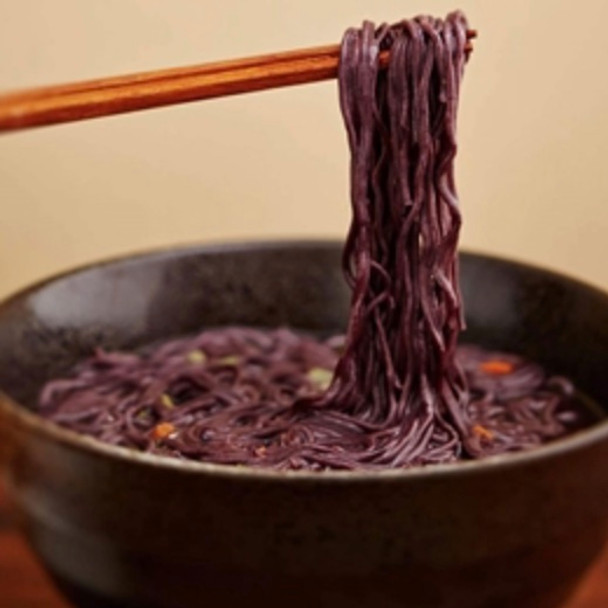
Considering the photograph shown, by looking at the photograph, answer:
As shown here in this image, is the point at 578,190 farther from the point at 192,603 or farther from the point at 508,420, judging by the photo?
the point at 192,603

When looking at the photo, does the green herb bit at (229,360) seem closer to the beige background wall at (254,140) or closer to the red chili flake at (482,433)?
the red chili flake at (482,433)

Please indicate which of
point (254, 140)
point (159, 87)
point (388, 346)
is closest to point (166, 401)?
point (388, 346)

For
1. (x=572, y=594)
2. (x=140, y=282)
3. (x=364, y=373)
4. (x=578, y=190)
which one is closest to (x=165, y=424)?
(x=364, y=373)

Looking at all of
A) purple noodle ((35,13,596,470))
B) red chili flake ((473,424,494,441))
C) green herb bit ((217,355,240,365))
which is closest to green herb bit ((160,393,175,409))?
purple noodle ((35,13,596,470))

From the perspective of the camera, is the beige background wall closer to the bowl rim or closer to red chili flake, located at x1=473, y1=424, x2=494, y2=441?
red chili flake, located at x1=473, y1=424, x2=494, y2=441

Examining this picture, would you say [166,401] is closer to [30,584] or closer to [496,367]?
[30,584]

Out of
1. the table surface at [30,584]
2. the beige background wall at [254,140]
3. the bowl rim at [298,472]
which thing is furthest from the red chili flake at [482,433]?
the beige background wall at [254,140]

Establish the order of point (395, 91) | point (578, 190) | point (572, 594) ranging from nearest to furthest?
point (572, 594)
point (395, 91)
point (578, 190)
